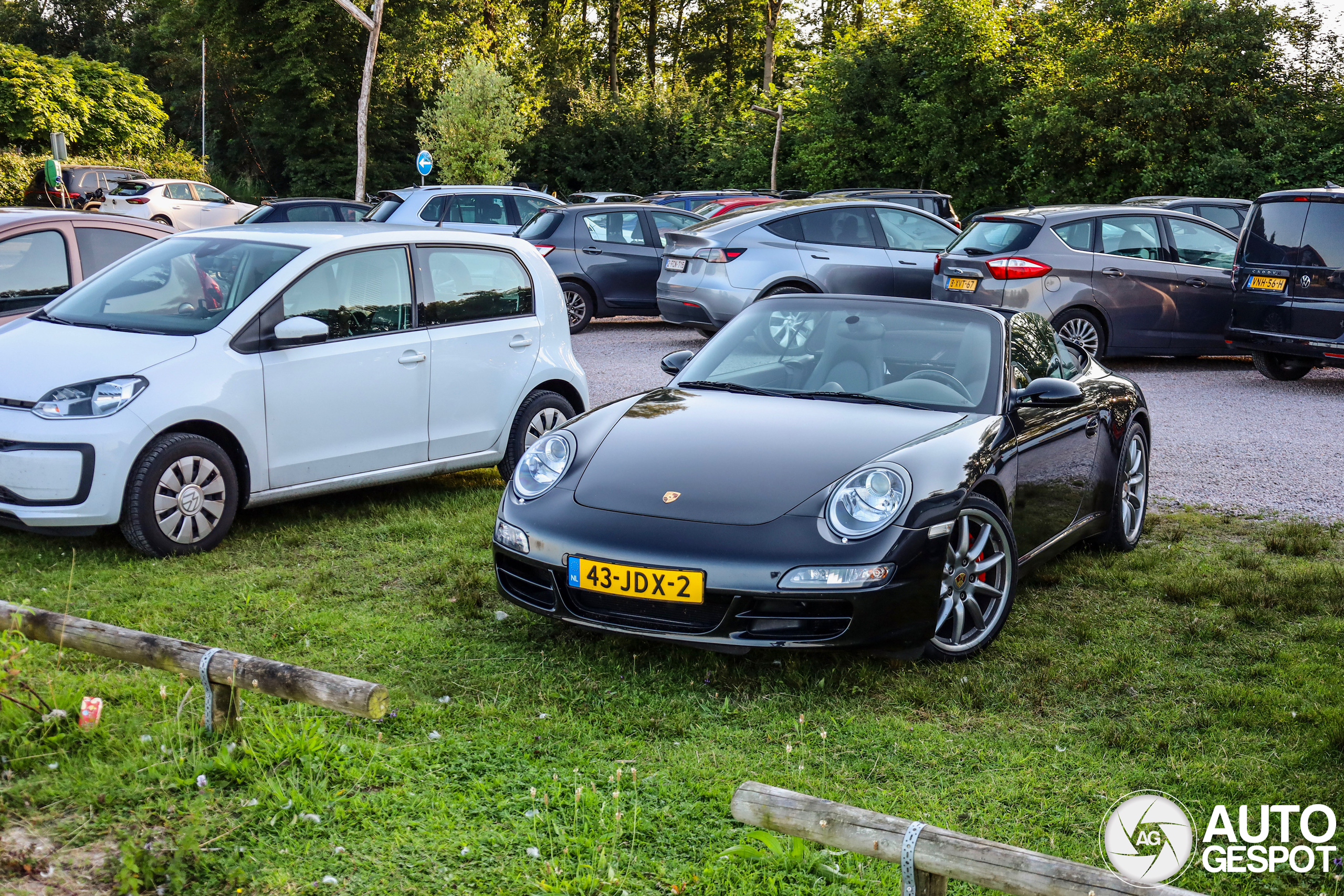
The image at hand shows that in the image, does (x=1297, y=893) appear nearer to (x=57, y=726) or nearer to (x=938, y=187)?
(x=57, y=726)

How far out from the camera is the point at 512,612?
5.20m

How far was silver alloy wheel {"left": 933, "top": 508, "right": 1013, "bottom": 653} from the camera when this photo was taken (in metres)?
4.66

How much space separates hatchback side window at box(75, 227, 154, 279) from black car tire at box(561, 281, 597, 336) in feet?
24.1

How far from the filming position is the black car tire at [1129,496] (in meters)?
6.27

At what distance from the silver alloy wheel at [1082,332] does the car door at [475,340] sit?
6.69 meters

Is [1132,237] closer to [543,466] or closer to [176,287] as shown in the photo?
[543,466]

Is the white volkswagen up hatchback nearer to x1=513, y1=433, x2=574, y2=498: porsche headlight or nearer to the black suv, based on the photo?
x1=513, y1=433, x2=574, y2=498: porsche headlight

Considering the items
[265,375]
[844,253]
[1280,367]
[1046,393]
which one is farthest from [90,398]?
[1280,367]

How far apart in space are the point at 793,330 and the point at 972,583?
158 cm

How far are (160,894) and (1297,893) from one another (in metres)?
2.83

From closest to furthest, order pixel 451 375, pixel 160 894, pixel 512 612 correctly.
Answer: pixel 160 894 < pixel 512 612 < pixel 451 375

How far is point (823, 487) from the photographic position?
448cm

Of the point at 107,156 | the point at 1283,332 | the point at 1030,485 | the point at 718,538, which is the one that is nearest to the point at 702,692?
the point at 718,538

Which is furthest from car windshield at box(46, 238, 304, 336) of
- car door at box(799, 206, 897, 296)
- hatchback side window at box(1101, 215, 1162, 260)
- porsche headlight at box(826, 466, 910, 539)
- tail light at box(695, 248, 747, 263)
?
hatchback side window at box(1101, 215, 1162, 260)
